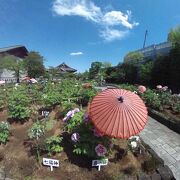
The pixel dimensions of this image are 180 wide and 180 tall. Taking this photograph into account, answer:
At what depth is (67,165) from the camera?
14.7ft

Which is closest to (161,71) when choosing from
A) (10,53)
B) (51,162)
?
(51,162)

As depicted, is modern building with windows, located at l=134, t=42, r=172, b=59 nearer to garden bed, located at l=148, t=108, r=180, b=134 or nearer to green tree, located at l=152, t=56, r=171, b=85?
green tree, located at l=152, t=56, r=171, b=85

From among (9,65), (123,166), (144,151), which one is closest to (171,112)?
(144,151)

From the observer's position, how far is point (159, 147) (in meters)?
6.20

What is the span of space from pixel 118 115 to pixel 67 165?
A: 146 cm

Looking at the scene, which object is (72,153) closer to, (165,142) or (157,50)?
(165,142)

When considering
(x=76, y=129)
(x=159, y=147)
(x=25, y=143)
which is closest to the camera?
(x=76, y=129)

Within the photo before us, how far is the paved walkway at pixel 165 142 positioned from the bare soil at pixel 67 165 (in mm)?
916

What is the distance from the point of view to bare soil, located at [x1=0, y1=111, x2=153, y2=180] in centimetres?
422

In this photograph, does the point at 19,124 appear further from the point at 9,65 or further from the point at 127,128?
the point at 9,65

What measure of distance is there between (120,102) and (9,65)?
77.0 feet

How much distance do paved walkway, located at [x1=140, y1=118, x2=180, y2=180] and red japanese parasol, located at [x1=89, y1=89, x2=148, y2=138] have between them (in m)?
1.65

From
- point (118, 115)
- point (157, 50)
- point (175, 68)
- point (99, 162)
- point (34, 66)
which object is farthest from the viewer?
point (34, 66)

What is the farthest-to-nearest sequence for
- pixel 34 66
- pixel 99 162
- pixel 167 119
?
pixel 34 66 < pixel 167 119 < pixel 99 162
